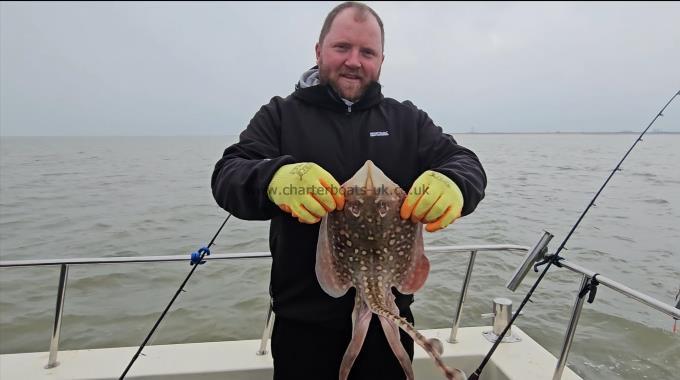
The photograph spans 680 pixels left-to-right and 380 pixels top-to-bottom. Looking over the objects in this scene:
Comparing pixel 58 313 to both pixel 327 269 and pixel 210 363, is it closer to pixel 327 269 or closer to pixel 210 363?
pixel 210 363

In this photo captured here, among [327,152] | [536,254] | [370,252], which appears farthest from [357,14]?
[536,254]

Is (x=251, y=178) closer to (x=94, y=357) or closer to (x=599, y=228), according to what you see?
(x=94, y=357)

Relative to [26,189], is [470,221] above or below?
above

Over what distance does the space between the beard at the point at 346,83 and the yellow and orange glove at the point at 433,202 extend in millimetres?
679

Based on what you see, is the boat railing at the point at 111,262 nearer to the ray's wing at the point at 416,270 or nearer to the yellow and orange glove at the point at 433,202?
the ray's wing at the point at 416,270

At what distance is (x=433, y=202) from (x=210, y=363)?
2.22m

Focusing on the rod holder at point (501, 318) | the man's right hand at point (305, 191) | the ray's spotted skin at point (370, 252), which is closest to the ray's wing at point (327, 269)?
the ray's spotted skin at point (370, 252)

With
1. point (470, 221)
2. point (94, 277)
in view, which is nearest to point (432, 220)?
point (94, 277)

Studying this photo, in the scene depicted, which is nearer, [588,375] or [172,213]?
[588,375]

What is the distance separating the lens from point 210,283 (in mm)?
7512

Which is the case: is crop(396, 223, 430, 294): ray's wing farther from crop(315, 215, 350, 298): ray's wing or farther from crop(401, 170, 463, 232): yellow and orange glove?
crop(315, 215, 350, 298): ray's wing

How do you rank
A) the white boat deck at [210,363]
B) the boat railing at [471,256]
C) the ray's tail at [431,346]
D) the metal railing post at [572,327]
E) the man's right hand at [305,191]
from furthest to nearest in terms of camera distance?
the white boat deck at [210,363] < the metal railing post at [572,327] < the boat railing at [471,256] < the man's right hand at [305,191] < the ray's tail at [431,346]

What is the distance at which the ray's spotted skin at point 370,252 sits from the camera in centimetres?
175

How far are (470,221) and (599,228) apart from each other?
10.2ft
